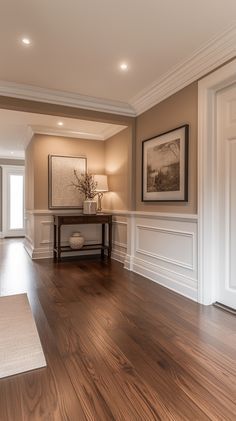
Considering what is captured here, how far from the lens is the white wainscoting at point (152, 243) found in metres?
2.95

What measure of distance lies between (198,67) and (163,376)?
2818mm

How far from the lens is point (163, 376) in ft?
5.11

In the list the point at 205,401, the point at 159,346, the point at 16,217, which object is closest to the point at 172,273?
the point at 159,346

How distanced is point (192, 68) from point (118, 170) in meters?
2.29

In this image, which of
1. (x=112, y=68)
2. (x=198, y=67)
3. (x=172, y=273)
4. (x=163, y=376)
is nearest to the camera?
(x=163, y=376)

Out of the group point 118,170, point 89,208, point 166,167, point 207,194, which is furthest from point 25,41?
point 89,208

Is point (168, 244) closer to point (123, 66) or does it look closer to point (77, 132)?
point (123, 66)

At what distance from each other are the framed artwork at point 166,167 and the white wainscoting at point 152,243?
0.28 metres

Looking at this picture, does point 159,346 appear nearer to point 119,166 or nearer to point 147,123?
point 147,123

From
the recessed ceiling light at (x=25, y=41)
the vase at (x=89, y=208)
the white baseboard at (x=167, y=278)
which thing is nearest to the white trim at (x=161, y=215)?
the vase at (x=89, y=208)

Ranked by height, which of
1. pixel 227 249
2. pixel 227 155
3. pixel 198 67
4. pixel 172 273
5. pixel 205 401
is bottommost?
pixel 205 401

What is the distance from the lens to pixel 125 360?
1.72 metres

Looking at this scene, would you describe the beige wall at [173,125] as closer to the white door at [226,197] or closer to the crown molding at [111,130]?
the white door at [226,197]

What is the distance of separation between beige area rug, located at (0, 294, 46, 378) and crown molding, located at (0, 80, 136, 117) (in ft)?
8.35
